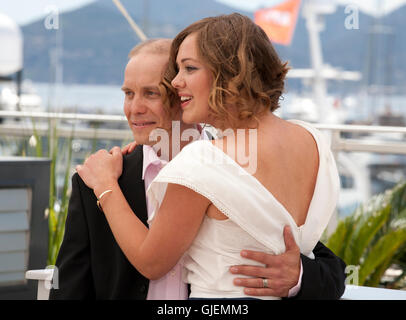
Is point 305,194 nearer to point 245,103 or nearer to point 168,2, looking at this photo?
point 245,103

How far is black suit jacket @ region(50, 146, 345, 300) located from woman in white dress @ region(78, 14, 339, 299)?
0.18 feet

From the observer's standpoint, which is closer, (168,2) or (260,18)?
(260,18)

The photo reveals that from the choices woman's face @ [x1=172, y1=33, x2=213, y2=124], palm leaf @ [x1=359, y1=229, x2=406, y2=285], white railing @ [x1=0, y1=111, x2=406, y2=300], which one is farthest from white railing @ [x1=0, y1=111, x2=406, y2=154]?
woman's face @ [x1=172, y1=33, x2=213, y2=124]

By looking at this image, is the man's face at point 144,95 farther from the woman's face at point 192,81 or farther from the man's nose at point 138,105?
the woman's face at point 192,81

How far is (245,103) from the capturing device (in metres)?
1.43

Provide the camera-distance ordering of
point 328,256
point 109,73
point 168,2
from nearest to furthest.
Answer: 1. point 328,256
2. point 109,73
3. point 168,2

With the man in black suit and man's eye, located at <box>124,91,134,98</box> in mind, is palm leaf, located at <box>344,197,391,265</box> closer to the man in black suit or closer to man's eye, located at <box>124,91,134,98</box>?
the man in black suit

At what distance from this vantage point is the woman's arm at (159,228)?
1.37 meters

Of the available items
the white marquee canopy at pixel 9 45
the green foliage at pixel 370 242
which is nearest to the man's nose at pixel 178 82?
the green foliage at pixel 370 242

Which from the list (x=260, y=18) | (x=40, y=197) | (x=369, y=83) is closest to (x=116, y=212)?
(x=40, y=197)

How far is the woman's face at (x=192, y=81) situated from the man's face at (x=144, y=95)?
6.3 inches

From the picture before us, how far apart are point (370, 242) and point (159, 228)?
7.48 ft

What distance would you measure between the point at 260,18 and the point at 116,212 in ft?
64.5

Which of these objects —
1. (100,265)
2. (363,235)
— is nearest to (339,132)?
(363,235)
